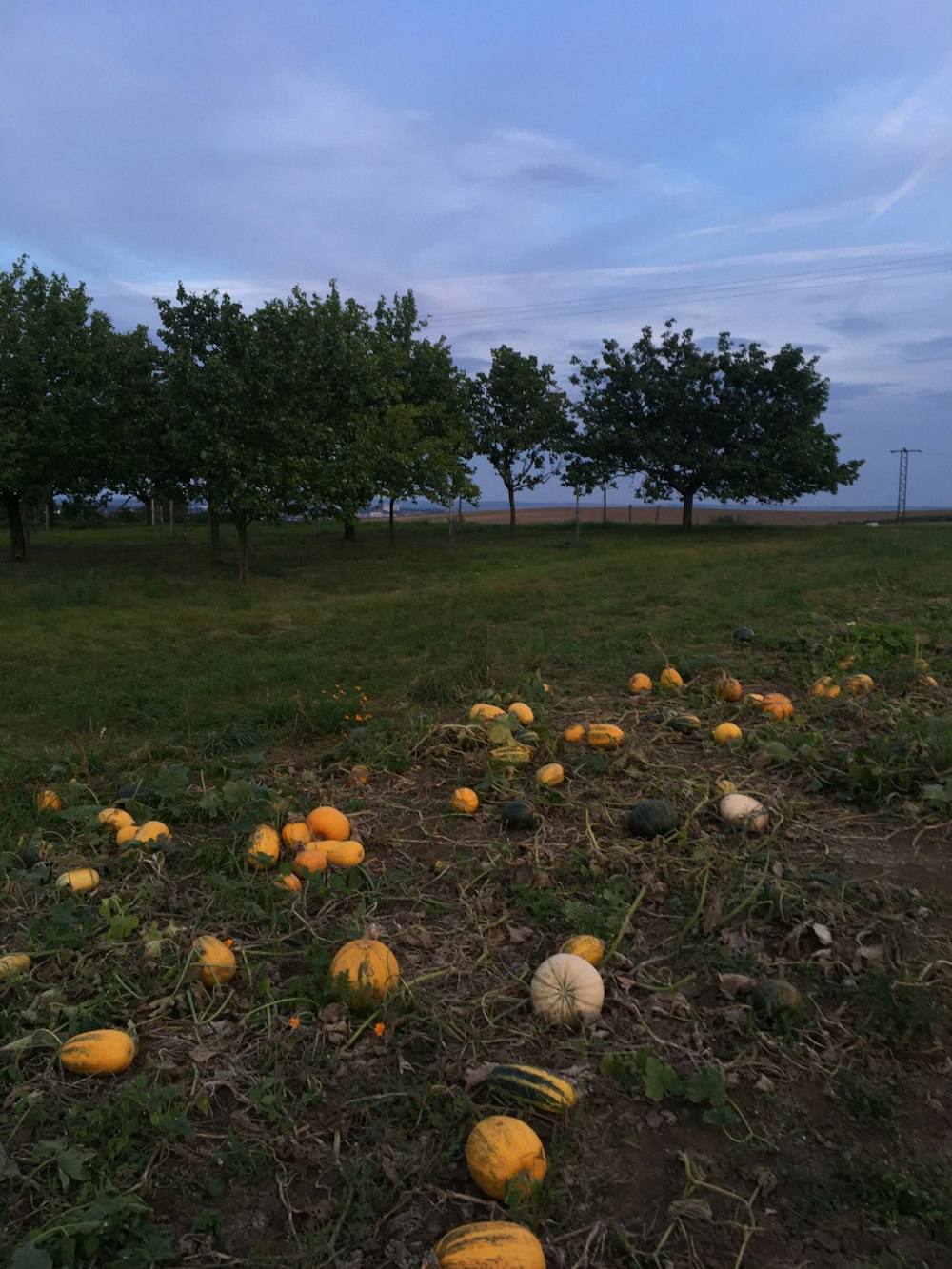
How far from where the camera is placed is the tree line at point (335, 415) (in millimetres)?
15695

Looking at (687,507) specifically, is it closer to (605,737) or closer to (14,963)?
(605,737)

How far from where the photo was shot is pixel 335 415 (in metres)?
17.0

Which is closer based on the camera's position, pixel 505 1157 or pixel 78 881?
pixel 505 1157

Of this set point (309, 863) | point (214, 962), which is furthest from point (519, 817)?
point (214, 962)

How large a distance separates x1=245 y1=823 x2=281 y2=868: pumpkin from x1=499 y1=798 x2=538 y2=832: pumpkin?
3.61 feet

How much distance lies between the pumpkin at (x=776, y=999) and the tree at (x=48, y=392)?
1894 centimetres

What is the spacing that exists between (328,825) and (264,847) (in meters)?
0.32

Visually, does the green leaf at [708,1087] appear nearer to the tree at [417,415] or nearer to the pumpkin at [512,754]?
the pumpkin at [512,754]

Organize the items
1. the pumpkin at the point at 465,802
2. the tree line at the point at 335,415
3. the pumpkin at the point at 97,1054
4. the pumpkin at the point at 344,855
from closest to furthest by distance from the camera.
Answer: the pumpkin at the point at 97,1054 → the pumpkin at the point at 344,855 → the pumpkin at the point at 465,802 → the tree line at the point at 335,415

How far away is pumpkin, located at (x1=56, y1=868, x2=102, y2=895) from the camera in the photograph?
351cm

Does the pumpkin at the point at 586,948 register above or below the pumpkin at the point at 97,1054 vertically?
above

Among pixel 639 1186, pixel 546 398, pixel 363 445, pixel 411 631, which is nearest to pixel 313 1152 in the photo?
pixel 639 1186

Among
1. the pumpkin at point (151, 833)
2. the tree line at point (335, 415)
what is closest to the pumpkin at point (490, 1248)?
the pumpkin at point (151, 833)

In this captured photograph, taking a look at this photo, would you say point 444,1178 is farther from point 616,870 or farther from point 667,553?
point 667,553
